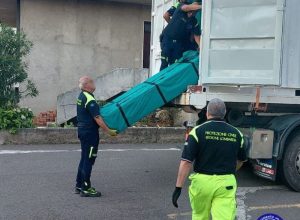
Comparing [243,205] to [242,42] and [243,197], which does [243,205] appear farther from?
[242,42]

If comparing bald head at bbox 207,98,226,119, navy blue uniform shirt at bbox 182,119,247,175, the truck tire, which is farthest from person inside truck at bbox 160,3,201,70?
navy blue uniform shirt at bbox 182,119,247,175

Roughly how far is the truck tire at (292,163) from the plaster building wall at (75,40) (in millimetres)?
10932

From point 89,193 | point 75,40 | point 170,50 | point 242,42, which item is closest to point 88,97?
point 89,193

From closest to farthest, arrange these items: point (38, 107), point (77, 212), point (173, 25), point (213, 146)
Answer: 1. point (213, 146)
2. point (77, 212)
3. point (173, 25)
4. point (38, 107)

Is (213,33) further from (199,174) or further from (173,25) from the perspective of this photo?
(199,174)

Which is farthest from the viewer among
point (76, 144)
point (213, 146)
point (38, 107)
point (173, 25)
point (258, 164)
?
point (38, 107)

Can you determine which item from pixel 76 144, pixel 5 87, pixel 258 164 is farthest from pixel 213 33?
pixel 5 87

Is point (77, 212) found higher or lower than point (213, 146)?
lower

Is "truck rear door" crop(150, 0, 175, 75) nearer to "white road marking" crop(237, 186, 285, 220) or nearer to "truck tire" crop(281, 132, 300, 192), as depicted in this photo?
"white road marking" crop(237, 186, 285, 220)

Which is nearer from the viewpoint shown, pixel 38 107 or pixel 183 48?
pixel 183 48

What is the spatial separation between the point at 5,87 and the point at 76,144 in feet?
7.50

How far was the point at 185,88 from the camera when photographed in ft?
24.5

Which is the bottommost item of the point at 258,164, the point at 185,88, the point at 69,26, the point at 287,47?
the point at 258,164

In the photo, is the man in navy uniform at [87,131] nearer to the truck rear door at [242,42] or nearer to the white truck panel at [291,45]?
the truck rear door at [242,42]
